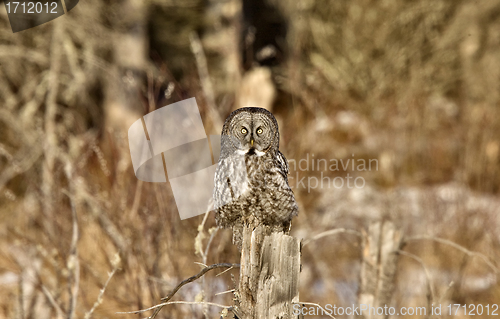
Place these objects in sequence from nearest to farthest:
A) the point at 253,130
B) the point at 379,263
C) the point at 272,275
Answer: the point at 272,275
the point at 253,130
the point at 379,263

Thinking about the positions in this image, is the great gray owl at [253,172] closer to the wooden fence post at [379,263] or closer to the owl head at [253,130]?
the owl head at [253,130]

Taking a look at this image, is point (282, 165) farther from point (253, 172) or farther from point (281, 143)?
point (281, 143)

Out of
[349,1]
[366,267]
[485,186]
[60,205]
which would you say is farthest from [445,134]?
[60,205]

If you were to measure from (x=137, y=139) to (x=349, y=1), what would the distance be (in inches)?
344

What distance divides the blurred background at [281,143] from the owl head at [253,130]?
18.5 inches

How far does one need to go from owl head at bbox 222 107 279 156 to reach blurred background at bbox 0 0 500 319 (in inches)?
18.5

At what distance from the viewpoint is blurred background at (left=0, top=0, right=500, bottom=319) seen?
3.19m

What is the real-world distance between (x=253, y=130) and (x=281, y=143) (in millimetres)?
2326

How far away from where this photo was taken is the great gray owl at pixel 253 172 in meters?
1.87

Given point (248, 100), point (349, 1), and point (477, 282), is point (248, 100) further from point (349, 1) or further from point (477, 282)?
point (349, 1)

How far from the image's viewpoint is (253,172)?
6.16ft

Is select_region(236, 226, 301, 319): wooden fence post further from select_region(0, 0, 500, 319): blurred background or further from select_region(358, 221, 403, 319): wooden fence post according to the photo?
select_region(358, 221, 403, 319): wooden fence post

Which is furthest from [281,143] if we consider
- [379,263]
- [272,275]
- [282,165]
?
[272,275]

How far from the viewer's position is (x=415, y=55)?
386 inches
